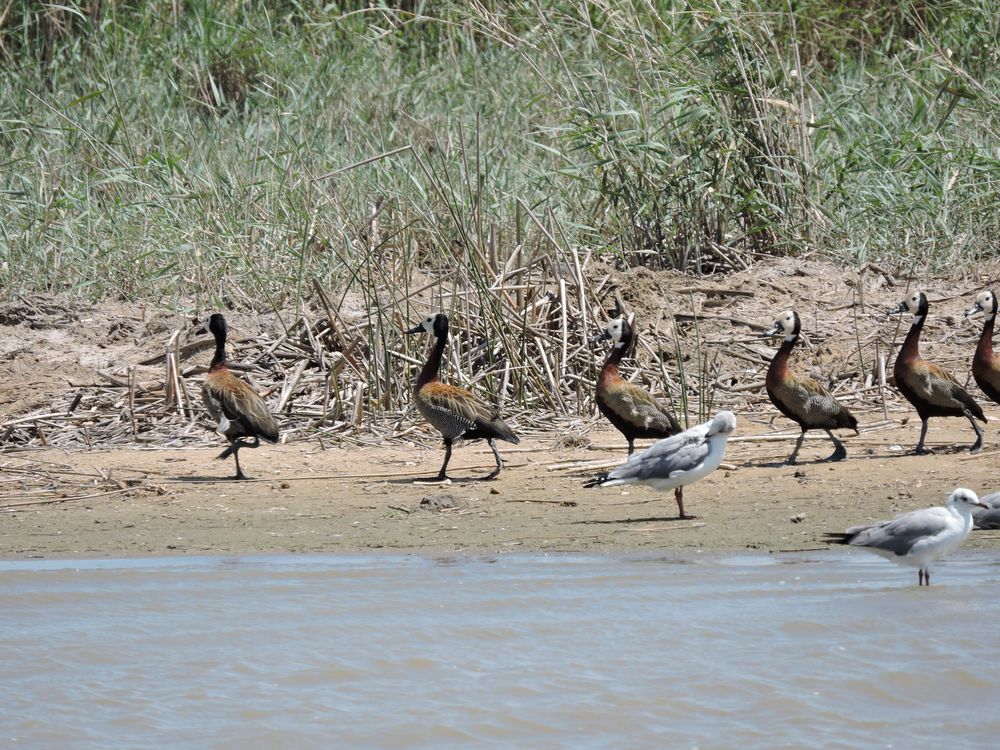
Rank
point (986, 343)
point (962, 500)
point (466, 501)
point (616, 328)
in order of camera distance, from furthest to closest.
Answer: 1. point (616, 328)
2. point (986, 343)
3. point (466, 501)
4. point (962, 500)

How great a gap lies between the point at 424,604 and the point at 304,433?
3.71m

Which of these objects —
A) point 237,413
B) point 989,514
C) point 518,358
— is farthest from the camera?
point 518,358

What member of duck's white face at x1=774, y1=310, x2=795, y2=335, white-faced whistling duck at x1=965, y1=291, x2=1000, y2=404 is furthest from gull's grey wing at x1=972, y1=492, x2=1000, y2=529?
duck's white face at x1=774, y1=310, x2=795, y2=335

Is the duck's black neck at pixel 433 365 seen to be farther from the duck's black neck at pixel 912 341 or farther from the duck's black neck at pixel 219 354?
the duck's black neck at pixel 912 341

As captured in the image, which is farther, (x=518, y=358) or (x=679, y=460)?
(x=518, y=358)

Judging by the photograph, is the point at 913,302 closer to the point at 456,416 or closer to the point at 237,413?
the point at 456,416

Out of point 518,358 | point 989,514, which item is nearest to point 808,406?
point 989,514

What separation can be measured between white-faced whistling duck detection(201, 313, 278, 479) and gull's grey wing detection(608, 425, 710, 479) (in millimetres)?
2580

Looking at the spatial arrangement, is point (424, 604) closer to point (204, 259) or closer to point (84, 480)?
point (84, 480)

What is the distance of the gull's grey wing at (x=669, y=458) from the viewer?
7574 millimetres

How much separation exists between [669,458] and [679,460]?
0.05m

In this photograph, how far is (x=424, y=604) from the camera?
6422mm

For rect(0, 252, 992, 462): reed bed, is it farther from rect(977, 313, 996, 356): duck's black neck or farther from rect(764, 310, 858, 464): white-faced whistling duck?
rect(977, 313, 996, 356): duck's black neck

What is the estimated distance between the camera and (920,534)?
641 centimetres
